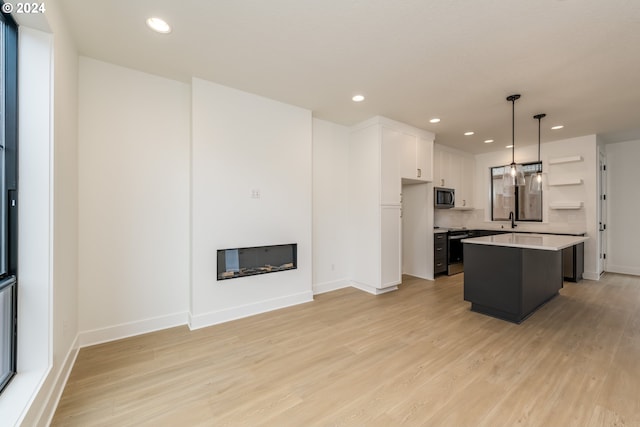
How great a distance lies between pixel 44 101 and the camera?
5.46 ft

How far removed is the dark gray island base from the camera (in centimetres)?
302

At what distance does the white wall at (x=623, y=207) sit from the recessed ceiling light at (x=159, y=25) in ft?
26.5

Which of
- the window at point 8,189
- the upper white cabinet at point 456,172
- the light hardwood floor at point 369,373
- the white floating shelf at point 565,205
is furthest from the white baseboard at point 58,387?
the white floating shelf at point 565,205

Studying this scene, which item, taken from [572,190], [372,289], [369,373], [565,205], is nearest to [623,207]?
[572,190]

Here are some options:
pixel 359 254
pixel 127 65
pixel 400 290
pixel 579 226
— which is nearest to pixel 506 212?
pixel 579 226

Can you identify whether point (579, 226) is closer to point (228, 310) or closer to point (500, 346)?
point (500, 346)

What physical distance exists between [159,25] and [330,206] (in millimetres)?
3040

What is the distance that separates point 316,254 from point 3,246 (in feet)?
10.7

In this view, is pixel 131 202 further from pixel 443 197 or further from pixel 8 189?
pixel 443 197

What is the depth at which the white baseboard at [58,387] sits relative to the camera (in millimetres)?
1560

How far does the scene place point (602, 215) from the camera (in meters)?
5.33

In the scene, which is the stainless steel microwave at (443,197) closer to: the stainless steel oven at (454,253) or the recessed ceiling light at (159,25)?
the stainless steel oven at (454,253)

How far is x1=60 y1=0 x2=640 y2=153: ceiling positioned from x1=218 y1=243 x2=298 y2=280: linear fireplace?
200cm

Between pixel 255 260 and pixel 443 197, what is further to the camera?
pixel 443 197
